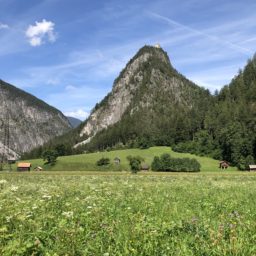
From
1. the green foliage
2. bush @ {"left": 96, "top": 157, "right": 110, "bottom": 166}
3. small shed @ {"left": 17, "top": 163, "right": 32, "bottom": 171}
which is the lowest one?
small shed @ {"left": 17, "top": 163, "right": 32, "bottom": 171}

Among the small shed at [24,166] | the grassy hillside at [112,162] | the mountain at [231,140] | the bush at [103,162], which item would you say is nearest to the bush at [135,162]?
the grassy hillside at [112,162]

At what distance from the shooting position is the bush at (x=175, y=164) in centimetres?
15077

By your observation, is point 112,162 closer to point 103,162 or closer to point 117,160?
point 117,160

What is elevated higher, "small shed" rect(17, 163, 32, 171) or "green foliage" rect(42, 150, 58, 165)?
"green foliage" rect(42, 150, 58, 165)

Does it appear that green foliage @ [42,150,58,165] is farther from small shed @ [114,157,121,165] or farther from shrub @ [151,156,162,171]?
shrub @ [151,156,162,171]

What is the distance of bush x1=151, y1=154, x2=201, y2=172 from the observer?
150775 millimetres

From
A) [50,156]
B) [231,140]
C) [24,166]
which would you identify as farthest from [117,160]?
[231,140]

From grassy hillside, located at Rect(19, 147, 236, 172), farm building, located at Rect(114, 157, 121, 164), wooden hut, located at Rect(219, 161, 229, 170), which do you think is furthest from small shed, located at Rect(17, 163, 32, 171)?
wooden hut, located at Rect(219, 161, 229, 170)

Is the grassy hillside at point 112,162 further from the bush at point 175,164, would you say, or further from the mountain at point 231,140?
the mountain at point 231,140

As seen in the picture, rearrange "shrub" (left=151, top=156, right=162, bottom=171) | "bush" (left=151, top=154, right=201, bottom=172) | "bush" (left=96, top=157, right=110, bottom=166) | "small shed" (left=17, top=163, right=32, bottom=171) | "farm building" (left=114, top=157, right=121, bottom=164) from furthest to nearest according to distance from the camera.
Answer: "small shed" (left=17, top=163, right=32, bottom=171), "bush" (left=96, top=157, right=110, bottom=166), "farm building" (left=114, top=157, right=121, bottom=164), "shrub" (left=151, top=156, right=162, bottom=171), "bush" (left=151, top=154, right=201, bottom=172)

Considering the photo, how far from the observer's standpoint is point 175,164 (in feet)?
509

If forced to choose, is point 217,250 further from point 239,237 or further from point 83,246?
point 83,246

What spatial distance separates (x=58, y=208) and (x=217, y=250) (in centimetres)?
652

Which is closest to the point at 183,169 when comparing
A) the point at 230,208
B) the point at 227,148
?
the point at 227,148
